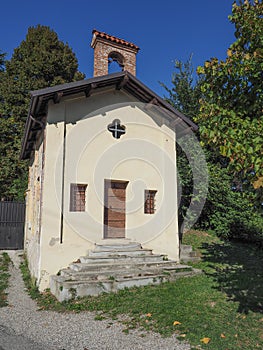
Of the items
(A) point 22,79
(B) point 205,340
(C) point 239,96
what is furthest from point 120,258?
(A) point 22,79

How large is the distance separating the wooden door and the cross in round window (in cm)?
149

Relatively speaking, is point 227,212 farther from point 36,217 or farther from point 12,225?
point 12,225

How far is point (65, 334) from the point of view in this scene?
466 cm

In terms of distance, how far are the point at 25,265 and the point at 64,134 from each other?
5.40 meters

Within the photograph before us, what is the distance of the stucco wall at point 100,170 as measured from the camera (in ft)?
25.4

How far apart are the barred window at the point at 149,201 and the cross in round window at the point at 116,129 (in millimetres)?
2036

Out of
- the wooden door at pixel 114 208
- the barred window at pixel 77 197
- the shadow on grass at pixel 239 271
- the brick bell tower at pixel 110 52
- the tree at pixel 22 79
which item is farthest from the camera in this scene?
the tree at pixel 22 79

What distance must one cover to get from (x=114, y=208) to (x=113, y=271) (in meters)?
2.26

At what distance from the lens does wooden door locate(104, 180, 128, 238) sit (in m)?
8.70

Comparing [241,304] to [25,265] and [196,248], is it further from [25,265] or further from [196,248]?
[25,265]

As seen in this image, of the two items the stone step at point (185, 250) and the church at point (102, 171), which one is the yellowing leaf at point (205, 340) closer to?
the church at point (102, 171)

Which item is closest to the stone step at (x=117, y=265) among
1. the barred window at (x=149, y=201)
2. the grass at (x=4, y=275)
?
the grass at (x=4, y=275)

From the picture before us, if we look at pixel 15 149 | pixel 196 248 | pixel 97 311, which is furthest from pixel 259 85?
pixel 15 149

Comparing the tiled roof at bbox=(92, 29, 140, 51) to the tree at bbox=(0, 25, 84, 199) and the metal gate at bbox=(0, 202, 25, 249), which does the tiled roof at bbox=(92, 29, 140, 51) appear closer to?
the metal gate at bbox=(0, 202, 25, 249)
